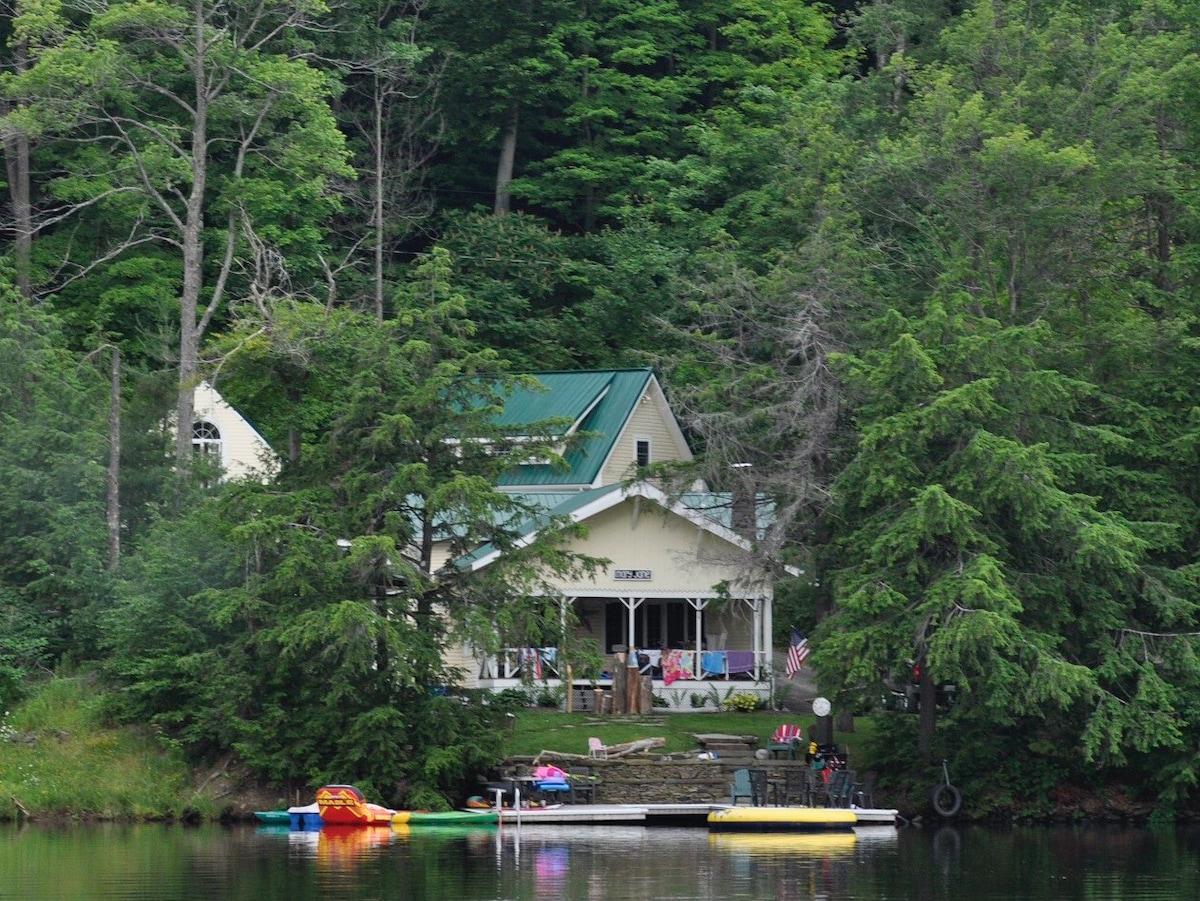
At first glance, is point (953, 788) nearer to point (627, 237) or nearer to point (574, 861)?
point (574, 861)

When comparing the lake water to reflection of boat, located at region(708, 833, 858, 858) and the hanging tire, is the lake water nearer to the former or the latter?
reflection of boat, located at region(708, 833, 858, 858)

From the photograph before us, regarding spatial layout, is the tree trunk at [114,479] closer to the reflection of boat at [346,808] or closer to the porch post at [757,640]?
Result: the reflection of boat at [346,808]

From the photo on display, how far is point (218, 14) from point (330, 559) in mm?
19516

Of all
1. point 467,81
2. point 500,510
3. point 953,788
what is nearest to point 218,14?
point 467,81

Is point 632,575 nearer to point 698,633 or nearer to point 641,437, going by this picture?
point 698,633

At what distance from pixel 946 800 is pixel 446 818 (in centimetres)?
942

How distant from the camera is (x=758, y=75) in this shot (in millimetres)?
63219

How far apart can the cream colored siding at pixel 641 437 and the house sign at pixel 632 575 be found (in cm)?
424

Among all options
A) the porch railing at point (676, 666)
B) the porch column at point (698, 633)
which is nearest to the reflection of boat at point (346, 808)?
the porch railing at point (676, 666)

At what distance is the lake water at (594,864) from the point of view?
24625 millimetres

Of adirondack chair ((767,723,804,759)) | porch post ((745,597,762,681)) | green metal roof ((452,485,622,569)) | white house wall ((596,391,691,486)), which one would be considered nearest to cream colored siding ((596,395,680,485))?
white house wall ((596,391,691,486))

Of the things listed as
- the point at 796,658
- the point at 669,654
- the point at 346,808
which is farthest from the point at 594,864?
the point at 669,654

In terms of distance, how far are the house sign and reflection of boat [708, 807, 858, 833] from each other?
1039 centimetres

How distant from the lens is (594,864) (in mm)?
27797
